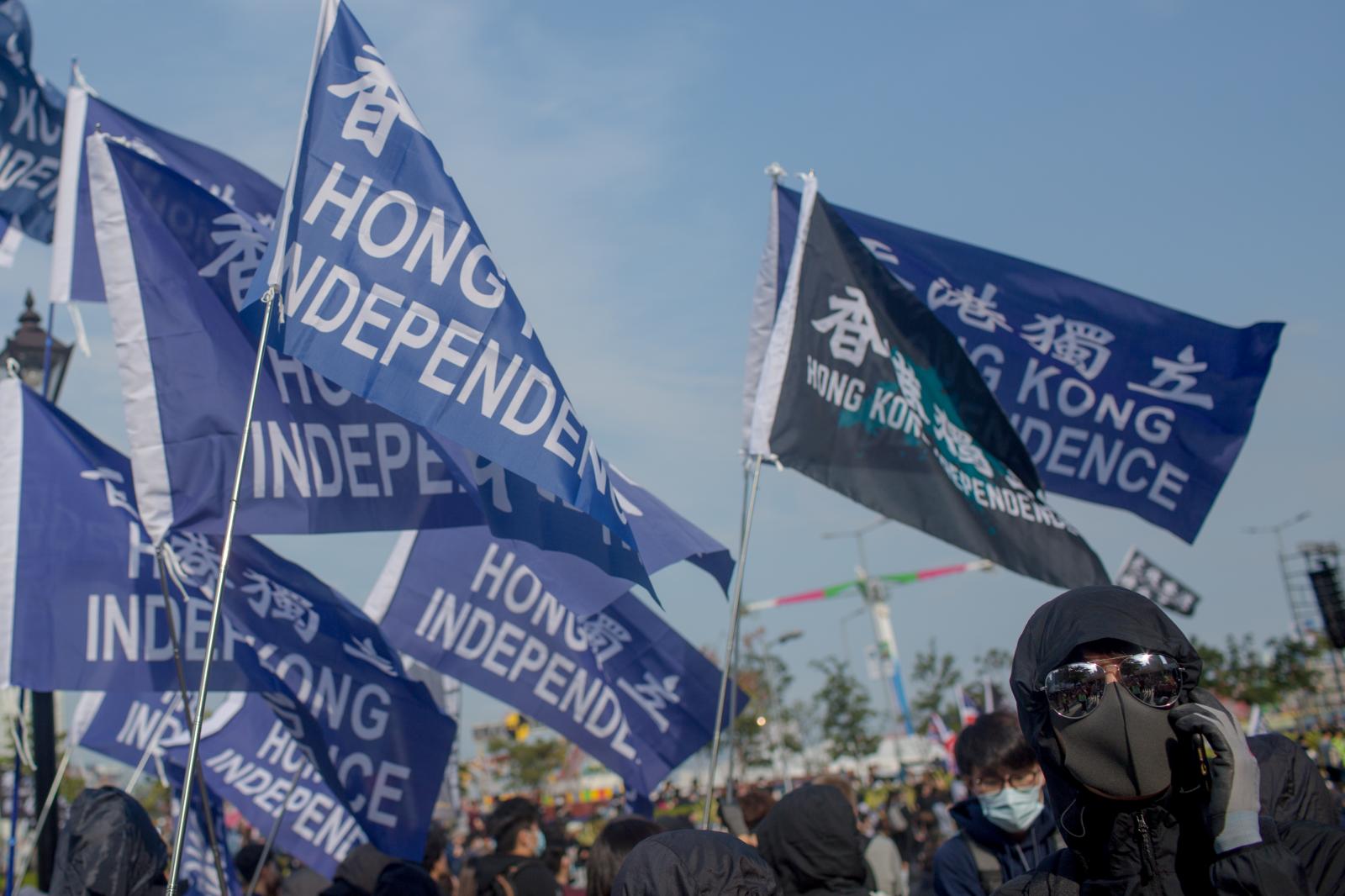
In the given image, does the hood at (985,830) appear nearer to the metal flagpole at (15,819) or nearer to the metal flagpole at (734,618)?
the metal flagpole at (734,618)

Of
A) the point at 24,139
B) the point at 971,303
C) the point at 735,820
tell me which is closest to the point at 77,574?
the point at 735,820

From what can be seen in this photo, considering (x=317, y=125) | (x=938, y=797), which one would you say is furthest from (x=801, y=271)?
(x=938, y=797)

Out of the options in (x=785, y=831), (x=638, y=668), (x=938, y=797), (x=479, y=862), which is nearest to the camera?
(x=785, y=831)

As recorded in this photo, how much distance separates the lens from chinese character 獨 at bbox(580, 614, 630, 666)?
873 cm

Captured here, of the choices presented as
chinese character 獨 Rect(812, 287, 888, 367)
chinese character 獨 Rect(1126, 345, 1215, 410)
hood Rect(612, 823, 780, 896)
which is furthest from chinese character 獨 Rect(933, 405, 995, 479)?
hood Rect(612, 823, 780, 896)

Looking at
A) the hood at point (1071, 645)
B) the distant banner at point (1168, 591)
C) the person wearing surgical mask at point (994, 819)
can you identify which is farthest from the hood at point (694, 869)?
the distant banner at point (1168, 591)

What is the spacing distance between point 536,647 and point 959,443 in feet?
9.80

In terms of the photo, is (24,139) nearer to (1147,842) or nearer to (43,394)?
(43,394)

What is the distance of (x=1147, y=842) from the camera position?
7.62 ft

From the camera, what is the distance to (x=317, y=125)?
5.18 metres

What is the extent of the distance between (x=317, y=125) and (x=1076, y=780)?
3912mm

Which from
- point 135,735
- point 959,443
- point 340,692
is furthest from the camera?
point 135,735

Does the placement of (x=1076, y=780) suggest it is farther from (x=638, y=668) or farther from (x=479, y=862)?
(x=638, y=668)

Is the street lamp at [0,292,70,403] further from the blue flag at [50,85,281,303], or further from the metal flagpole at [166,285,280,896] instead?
the metal flagpole at [166,285,280,896]
